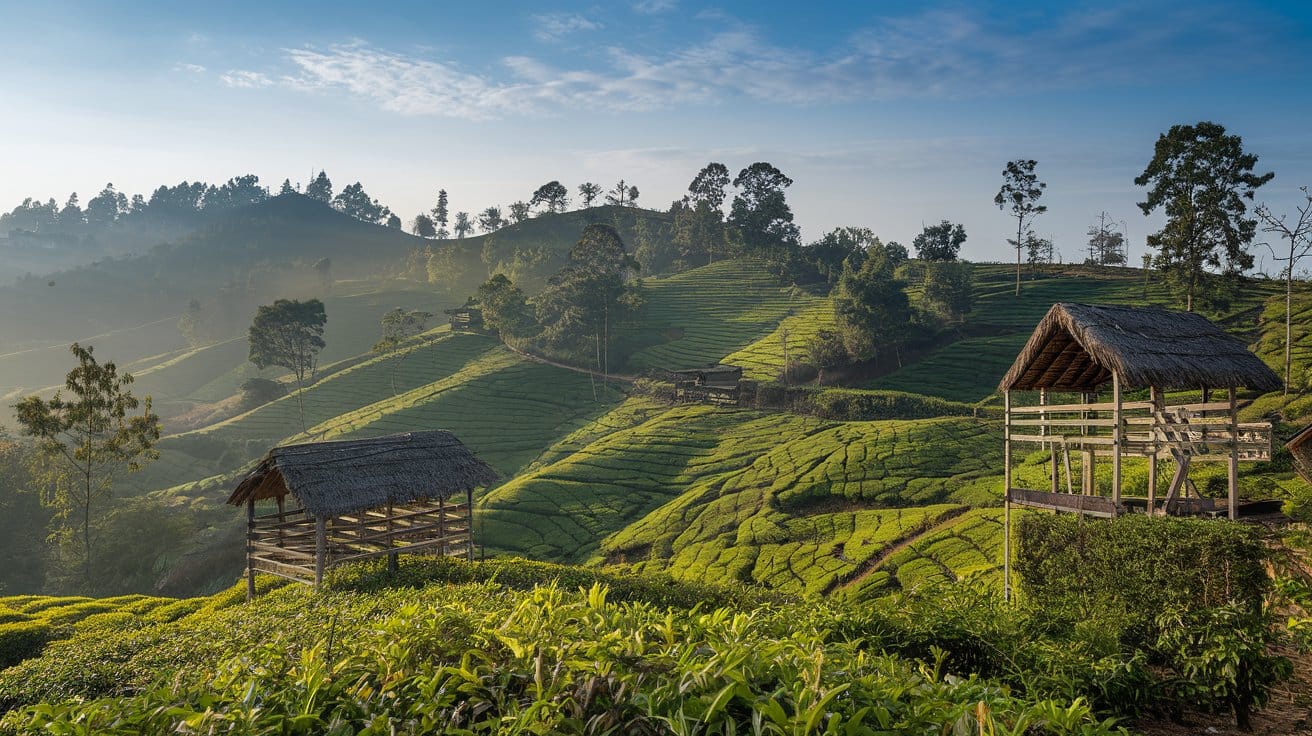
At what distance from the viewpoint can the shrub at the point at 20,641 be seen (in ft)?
43.2

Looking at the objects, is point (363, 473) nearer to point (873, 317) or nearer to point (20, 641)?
point (20, 641)

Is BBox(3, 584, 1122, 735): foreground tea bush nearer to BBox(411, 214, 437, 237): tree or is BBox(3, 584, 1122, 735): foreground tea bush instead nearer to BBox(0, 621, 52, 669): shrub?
BBox(0, 621, 52, 669): shrub

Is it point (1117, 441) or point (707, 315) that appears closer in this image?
point (1117, 441)

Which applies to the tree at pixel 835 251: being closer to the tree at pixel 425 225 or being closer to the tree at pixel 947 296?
the tree at pixel 947 296

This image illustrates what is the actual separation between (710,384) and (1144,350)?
33096 mm

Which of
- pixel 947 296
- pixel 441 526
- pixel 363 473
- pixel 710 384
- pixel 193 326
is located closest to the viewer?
pixel 363 473

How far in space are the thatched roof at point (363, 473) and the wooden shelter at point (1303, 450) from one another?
1752cm

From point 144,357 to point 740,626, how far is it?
331 feet

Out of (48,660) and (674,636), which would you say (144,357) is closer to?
(48,660)

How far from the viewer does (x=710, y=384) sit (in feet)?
143


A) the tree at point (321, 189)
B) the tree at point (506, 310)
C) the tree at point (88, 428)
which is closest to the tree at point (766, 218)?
the tree at point (506, 310)

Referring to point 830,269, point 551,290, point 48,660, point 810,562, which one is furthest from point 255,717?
point 830,269

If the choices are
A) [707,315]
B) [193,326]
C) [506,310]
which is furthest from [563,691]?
[193,326]

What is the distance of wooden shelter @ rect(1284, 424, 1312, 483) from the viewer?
15.5 meters
